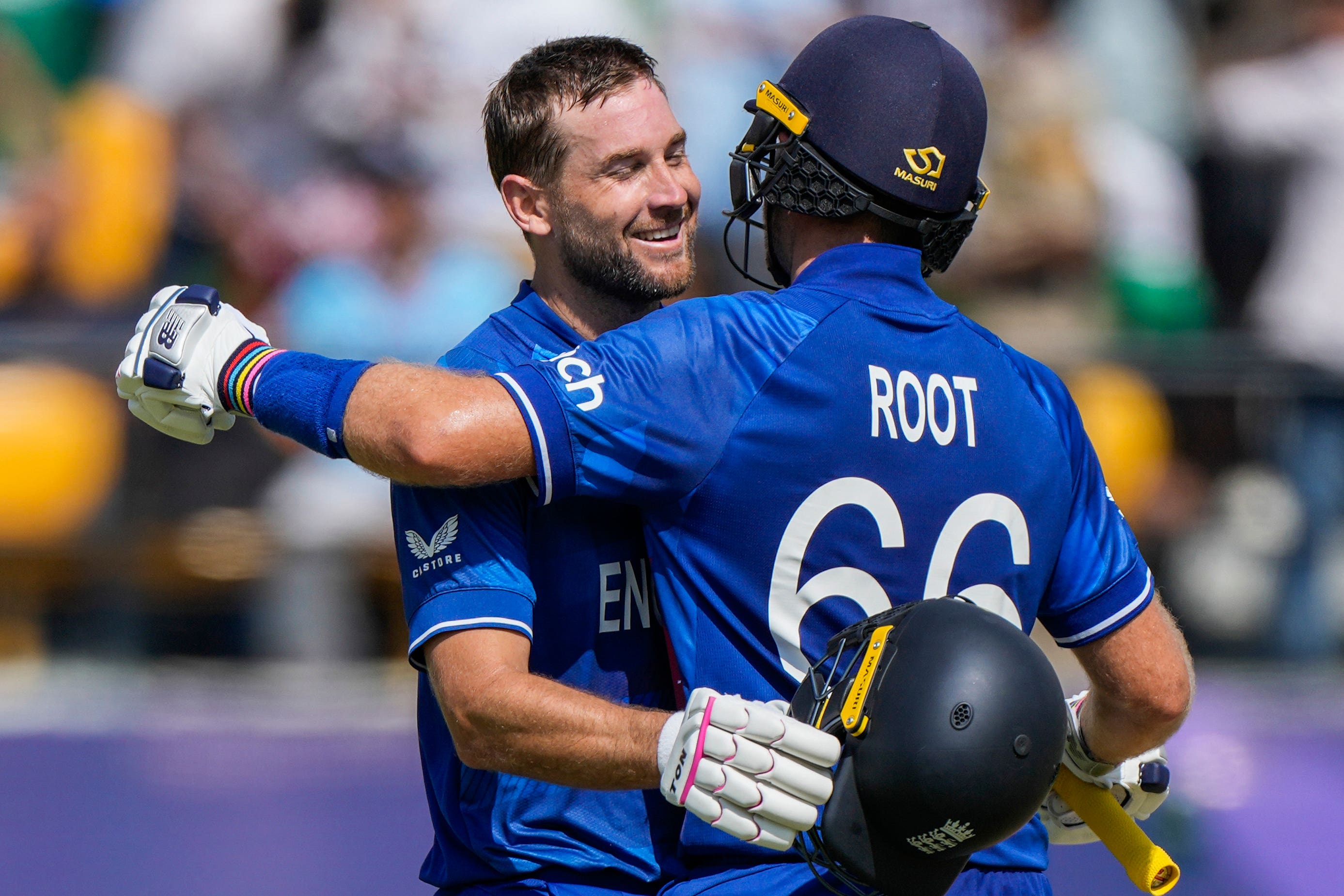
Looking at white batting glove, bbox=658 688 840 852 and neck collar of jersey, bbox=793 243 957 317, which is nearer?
white batting glove, bbox=658 688 840 852

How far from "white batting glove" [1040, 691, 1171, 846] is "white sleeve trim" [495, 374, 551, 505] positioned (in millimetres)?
1120

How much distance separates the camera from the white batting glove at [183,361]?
2529 millimetres

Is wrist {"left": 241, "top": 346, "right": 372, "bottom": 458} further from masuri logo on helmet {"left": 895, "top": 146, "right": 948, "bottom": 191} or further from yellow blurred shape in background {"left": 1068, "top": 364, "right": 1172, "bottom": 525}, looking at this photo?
yellow blurred shape in background {"left": 1068, "top": 364, "right": 1172, "bottom": 525}

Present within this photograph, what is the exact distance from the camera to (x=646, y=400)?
2.38 metres

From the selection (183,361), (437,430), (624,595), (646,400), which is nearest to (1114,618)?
(624,595)

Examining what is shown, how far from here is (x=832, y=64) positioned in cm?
263

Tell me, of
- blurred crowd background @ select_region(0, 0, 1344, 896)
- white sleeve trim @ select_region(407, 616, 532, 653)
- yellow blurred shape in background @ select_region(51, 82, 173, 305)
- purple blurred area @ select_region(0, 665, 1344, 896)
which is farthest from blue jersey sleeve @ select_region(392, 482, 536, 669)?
yellow blurred shape in background @ select_region(51, 82, 173, 305)

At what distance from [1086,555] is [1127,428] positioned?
3.73 m

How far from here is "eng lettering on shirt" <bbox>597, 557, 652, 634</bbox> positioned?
105 inches

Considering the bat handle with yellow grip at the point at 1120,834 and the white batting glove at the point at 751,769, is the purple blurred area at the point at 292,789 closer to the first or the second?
the bat handle with yellow grip at the point at 1120,834

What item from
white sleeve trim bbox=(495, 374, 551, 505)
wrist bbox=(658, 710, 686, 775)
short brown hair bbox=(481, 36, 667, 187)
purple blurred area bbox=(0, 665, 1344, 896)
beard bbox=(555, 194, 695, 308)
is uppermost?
short brown hair bbox=(481, 36, 667, 187)

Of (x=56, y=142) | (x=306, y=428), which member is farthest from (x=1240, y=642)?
(x=56, y=142)

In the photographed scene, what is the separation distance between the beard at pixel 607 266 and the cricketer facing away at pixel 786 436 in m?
0.30

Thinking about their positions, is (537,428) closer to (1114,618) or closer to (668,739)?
(668,739)
